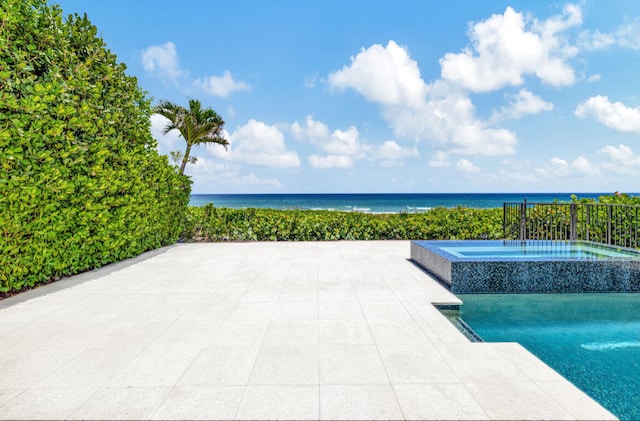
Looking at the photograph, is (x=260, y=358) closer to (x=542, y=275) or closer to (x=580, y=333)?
(x=580, y=333)

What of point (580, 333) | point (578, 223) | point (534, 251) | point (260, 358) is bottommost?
point (580, 333)

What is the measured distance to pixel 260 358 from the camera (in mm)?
2889

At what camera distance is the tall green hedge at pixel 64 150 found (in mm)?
4699

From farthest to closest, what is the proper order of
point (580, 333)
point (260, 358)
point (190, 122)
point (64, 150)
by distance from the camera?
1. point (190, 122)
2. point (64, 150)
3. point (580, 333)
4. point (260, 358)

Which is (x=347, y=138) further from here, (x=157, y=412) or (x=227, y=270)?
→ (x=157, y=412)

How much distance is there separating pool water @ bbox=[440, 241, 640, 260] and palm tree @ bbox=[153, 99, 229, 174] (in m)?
10.8

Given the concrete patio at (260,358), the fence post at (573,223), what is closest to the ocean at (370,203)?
the fence post at (573,223)

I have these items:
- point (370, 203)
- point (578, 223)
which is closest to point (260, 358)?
point (578, 223)

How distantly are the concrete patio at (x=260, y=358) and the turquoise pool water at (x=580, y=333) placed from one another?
454 millimetres

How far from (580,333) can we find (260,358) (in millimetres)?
3715

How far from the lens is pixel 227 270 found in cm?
658

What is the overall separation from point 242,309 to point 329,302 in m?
1.14

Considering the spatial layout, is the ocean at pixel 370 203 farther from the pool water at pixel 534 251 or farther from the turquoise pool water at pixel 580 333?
the turquoise pool water at pixel 580 333

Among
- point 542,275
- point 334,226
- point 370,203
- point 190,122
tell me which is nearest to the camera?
point 542,275
